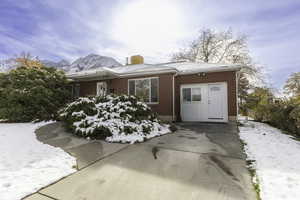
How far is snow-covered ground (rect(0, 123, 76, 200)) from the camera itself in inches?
94.1

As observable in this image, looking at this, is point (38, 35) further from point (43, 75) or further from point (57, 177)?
point (57, 177)

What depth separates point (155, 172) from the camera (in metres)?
2.98

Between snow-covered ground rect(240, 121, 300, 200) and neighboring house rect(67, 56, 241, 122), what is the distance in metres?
3.99

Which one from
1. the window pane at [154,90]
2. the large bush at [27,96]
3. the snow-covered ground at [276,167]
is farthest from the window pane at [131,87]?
the snow-covered ground at [276,167]

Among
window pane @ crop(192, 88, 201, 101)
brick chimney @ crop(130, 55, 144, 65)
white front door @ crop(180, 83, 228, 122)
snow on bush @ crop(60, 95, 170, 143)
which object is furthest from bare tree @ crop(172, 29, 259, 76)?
snow on bush @ crop(60, 95, 170, 143)

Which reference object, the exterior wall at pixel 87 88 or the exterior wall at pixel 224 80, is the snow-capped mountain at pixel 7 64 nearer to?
the exterior wall at pixel 87 88

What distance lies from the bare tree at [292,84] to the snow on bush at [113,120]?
49.2 feet

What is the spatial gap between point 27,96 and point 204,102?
31.1ft

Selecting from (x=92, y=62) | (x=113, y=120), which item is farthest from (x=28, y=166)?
(x=92, y=62)

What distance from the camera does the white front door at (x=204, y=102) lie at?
866cm

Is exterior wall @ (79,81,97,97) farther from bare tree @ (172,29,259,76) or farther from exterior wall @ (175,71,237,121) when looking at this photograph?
bare tree @ (172,29,259,76)

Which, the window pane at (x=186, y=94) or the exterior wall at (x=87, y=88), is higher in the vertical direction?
the exterior wall at (x=87, y=88)

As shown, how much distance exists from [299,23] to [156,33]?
7.81 meters

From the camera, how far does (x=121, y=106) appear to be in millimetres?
6328
